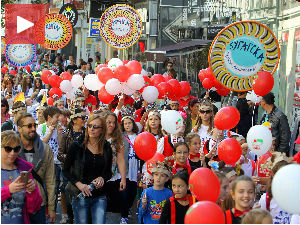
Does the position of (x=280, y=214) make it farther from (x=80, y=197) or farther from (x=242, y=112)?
(x=242, y=112)

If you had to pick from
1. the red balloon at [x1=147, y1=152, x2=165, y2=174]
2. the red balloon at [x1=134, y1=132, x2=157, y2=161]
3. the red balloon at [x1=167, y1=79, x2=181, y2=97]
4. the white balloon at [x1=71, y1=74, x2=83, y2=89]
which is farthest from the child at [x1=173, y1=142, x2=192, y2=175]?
the white balloon at [x1=71, y1=74, x2=83, y2=89]

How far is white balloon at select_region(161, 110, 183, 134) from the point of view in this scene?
8.77 m

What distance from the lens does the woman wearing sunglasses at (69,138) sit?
28.5ft

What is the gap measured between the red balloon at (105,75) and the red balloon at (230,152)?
14.5ft

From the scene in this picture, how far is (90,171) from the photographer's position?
263 inches

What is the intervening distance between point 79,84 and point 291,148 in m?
4.89

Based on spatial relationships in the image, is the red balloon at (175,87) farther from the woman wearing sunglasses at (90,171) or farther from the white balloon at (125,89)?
the woman wearing sunglasses at (90,171)

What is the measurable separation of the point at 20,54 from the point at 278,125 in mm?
7471

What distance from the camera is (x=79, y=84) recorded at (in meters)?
13.3

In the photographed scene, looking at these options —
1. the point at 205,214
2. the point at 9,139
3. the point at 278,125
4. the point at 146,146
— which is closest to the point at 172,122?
the point at 146,146

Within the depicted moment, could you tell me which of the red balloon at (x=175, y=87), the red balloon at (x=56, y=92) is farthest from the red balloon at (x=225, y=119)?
the red balloon at (x=56, y=92)

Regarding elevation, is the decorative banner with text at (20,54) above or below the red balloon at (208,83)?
above

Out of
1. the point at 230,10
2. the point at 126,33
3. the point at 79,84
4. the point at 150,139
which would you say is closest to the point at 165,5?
the point at 230,10

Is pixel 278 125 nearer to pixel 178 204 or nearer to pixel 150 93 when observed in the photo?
pixel 150 93
